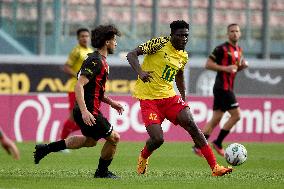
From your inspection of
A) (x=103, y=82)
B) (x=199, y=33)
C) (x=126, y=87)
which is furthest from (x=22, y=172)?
(x=199, y=33)

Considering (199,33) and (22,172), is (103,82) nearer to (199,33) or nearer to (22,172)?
(22,172)

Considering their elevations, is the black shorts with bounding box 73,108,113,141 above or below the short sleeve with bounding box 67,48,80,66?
below

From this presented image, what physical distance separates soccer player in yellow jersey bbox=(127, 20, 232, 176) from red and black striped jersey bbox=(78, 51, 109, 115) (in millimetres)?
718

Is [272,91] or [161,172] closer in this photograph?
[161,172]

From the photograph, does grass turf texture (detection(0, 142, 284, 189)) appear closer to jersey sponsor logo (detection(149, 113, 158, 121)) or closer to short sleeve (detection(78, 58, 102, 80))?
jersey sponsor logo (detection(149, 113, 158, 121))

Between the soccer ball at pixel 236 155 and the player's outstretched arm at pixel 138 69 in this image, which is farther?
the soccer ball at pixel 236 155

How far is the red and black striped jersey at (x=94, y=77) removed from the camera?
36.9 ft

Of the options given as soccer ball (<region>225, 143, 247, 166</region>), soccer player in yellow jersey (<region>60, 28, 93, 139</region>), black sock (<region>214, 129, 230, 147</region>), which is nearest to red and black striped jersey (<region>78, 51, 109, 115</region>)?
soccer ball (<region>225, 143, 247, 166</region>)

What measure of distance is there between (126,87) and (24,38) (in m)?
2.65

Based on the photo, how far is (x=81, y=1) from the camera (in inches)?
934

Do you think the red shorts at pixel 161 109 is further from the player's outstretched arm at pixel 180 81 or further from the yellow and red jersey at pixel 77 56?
the yellow and red jersey at pixel 77 56

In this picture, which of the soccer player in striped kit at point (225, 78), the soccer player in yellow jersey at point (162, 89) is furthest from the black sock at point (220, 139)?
the soccer player in yellow jersey at point (162, 89)

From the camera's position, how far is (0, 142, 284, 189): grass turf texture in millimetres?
10812

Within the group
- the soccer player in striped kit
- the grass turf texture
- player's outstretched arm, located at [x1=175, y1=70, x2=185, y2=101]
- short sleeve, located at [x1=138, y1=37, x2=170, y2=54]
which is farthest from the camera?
the soccer player in striped kit
